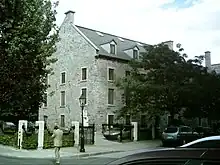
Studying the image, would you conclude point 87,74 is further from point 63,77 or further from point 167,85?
point 167,85

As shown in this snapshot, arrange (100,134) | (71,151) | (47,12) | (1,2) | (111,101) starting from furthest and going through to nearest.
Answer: (111,101), (100,134), (71,151), (47,12), (1,2)

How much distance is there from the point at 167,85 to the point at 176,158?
2925cm

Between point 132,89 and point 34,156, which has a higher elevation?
point 132,89

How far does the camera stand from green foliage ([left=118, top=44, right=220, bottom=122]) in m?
31.5

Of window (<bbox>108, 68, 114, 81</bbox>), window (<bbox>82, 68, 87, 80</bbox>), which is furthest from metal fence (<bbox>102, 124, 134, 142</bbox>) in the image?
window (<bbox>82, 68, 87, 80</bbox>)

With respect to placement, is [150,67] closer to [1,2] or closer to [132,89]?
[132,89]

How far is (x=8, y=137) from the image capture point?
25.9m

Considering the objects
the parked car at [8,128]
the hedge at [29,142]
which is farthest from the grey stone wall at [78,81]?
the hedge at [29,142]

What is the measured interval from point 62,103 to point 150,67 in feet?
43.4

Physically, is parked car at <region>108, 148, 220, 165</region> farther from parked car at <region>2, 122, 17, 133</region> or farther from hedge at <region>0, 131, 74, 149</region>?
parked car at <region>2, 122, 17, 133</region>

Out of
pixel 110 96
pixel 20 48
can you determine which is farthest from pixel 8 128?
pixel 20 48

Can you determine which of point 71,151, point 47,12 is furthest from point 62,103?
point 47,12

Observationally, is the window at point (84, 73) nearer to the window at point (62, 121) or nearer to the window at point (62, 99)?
the window at point (62, 99)

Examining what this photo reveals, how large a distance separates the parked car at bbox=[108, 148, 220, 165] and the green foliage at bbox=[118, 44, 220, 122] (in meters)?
28.3
